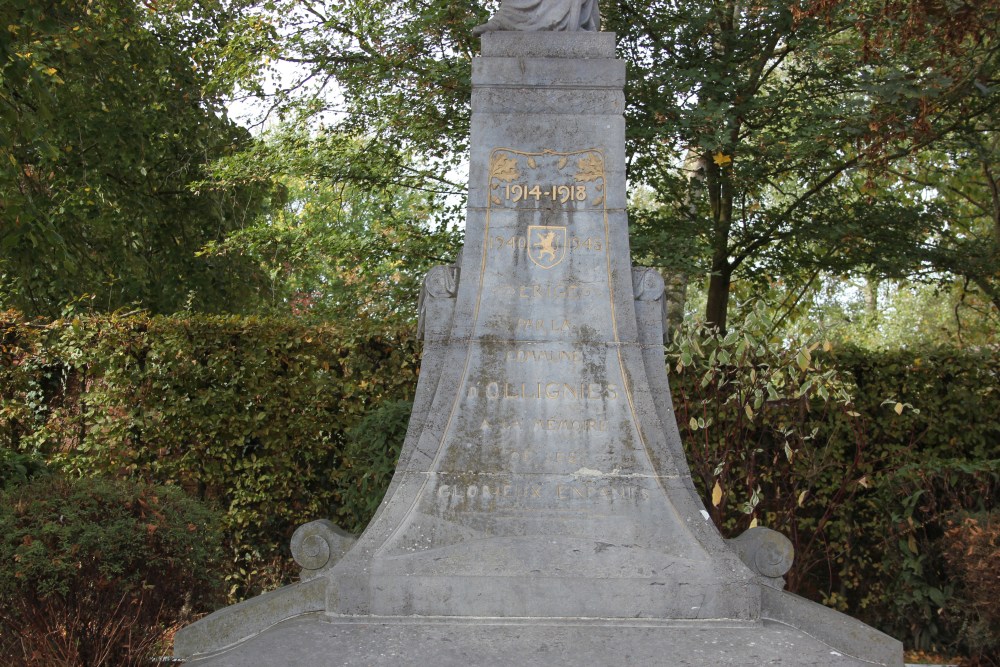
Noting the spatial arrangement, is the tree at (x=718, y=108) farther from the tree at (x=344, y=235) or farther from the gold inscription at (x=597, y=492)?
the gold inscription at (x=597, y=492)

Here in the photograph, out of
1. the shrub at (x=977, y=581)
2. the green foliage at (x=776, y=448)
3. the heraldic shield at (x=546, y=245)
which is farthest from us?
the green foliage at (x=776, y=448)

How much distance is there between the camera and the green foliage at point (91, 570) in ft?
19.4

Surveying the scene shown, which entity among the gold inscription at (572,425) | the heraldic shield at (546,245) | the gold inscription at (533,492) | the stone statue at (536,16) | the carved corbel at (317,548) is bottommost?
the carved corbel at (317,548)

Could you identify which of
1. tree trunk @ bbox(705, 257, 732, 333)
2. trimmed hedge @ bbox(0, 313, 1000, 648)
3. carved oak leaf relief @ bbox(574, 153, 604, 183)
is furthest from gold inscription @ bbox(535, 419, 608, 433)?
tree trunk @ bbox(705, 257, 732, 333)

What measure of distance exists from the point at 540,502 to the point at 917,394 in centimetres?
495

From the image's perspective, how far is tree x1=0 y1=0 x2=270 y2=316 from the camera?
12602mm

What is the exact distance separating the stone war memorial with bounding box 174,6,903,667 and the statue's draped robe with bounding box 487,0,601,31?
0.04ft

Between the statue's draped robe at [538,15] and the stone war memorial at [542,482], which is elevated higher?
the statue's draped robe at [538,15]

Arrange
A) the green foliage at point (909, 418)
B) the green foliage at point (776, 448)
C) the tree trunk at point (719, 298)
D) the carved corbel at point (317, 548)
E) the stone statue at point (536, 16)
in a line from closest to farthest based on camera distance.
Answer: the carved corbel at point (317, 548) → the stone statue at point (536, 16) → the green foliage at point (776, 448) → the green foliage at point (909, 418) → the tree trunk at point (719, 298)

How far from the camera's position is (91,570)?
599 centimetres

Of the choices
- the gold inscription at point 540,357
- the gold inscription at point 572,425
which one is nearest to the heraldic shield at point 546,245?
the gold inscription at point 540,357

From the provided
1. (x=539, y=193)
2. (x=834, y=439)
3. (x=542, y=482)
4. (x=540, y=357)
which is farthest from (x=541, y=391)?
(x=834, y=439)

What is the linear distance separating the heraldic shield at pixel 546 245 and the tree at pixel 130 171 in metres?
7.39

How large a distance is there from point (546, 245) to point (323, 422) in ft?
13.3
